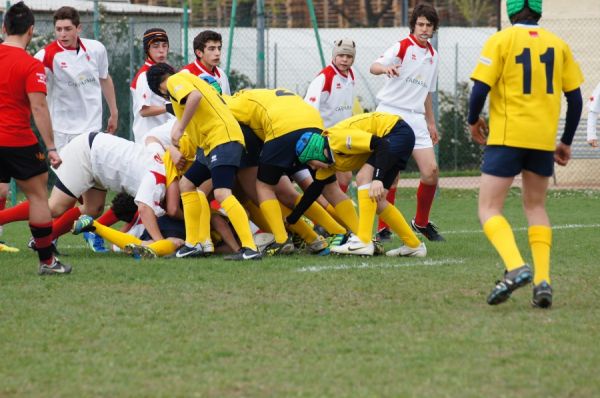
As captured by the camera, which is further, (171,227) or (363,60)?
(363,60)

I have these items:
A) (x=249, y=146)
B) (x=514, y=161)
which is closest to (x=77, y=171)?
(x=249, y=146)

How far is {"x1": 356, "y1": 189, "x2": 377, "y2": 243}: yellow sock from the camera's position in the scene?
29.3 feet

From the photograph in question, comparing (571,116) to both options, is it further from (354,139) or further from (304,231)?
(304,231)

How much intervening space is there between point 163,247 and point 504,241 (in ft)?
11.6

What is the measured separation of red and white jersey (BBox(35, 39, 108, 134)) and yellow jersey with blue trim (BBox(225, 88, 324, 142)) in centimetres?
199

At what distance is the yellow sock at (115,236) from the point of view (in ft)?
30.7

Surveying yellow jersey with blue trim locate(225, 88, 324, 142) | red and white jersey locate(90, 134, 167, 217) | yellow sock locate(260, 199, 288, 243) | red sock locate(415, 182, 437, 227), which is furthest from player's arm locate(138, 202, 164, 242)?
red sock locate(415, 182, 437, 227)

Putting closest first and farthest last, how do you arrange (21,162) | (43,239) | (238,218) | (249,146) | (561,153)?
(561,153), (21,162), (43,239), (238,218), (249,146)

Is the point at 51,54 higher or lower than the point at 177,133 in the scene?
higher

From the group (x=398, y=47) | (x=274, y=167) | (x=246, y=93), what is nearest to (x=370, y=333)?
(x=274, y=167)

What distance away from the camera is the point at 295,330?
5961 mm

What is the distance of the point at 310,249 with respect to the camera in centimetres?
950

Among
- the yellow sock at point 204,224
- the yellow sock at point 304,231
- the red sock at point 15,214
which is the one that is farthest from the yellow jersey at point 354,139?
the red sock at point 15,214

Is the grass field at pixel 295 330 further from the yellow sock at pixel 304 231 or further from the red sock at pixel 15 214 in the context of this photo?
the red sock at pixel 15 214
